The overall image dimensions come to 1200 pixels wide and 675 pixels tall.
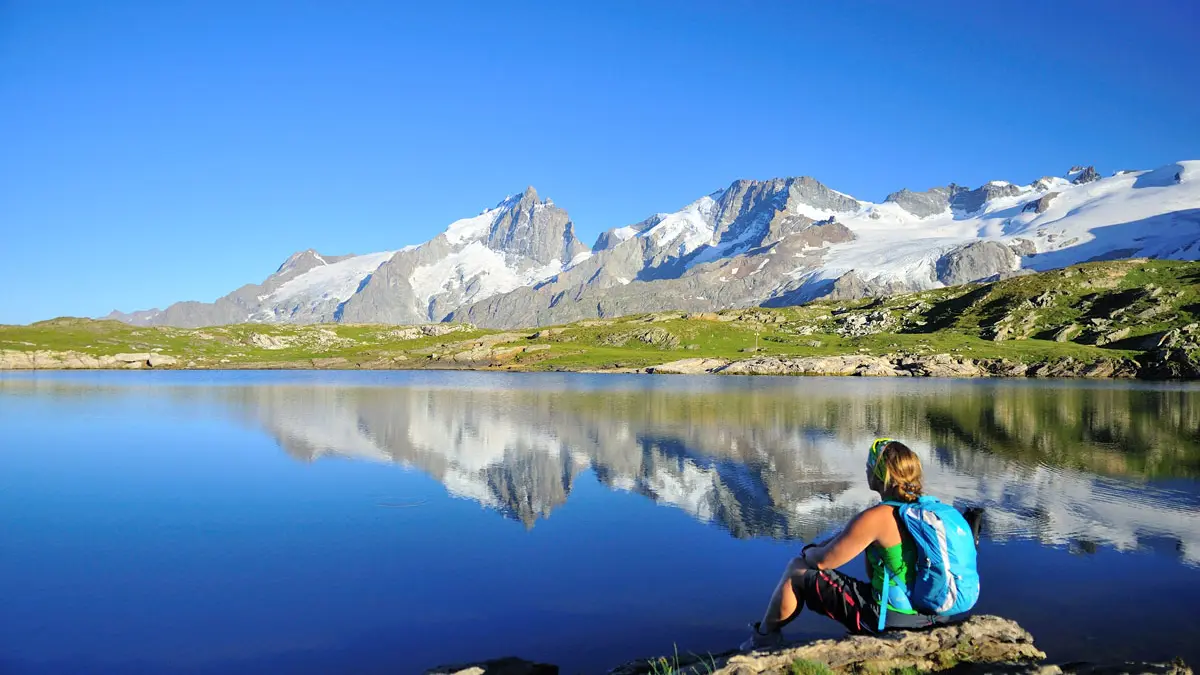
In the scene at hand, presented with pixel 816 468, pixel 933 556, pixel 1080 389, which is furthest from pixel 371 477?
pixel 1080 389

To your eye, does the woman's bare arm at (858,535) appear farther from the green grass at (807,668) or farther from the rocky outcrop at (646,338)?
the rocky outcrop at (646,338)

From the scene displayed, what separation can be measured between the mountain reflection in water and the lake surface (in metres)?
0.21

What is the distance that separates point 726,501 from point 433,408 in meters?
37.0

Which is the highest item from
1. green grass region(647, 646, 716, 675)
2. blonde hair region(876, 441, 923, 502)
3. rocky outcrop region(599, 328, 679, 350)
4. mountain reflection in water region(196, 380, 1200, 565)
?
rocky outcrop region(599, 328, 679, 350)

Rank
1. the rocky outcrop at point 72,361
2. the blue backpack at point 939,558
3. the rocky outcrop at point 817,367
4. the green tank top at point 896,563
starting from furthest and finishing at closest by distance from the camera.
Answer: the rocky outcrop at point 72,361 → the rocky outcrop at point 817,367 → the green tank top at point 896,563 → the blue backpack at point 939,558

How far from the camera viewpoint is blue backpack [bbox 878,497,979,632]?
8641 millimetres

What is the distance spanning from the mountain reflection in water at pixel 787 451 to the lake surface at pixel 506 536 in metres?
0.21

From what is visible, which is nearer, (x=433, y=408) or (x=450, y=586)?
(x=450, y=586)

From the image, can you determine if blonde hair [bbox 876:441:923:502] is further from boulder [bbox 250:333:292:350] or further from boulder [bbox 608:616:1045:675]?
boulder [bbox 250:333:292:350]

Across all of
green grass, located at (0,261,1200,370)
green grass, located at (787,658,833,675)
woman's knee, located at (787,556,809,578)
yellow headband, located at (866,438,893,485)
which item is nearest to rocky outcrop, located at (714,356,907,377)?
green grass, located at (0,261,1200,370)

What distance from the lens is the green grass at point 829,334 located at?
128 meters

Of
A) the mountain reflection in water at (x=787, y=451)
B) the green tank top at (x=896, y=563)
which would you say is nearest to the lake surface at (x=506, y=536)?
the mountain reflection in water at (x=787, y=451)

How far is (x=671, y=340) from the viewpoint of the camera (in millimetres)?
153625

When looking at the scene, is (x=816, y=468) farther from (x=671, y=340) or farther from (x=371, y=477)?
(x=671, y=340)
